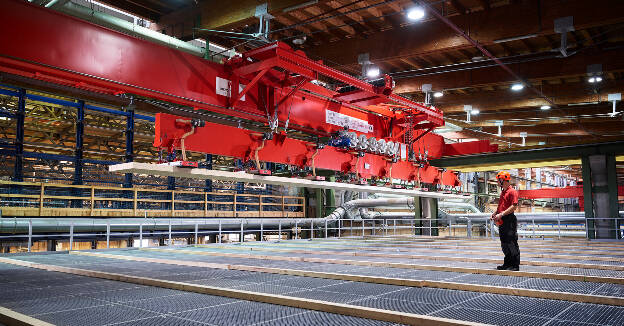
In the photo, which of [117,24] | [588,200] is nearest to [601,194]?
[588,200]

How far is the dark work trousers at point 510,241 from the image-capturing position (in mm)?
5820

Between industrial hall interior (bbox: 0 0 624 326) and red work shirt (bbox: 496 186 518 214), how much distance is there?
0.07 feet

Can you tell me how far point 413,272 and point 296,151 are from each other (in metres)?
2.72

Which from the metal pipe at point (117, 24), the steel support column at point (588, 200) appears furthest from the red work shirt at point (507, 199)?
the steel support column at point (588, 200)

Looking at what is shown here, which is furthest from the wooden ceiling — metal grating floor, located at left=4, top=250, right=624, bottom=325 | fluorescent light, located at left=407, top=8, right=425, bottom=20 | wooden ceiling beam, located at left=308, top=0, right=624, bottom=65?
metal grating floor, located at left=4, top=250, right=624, bottom=325

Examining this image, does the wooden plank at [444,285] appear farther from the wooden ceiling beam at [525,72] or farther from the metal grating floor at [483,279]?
the wooden ceiling beam at [525,72]

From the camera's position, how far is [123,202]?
48.2 ft

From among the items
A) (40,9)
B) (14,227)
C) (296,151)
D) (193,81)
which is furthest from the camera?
(14,227)

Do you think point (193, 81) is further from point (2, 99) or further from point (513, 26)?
point (2, 99)

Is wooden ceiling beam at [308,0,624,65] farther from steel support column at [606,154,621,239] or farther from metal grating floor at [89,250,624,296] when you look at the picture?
steel support column at [606,154,621,239]

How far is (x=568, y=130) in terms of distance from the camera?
1482 cm

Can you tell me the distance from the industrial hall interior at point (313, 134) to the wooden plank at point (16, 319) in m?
0.04

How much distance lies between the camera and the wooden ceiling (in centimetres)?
726

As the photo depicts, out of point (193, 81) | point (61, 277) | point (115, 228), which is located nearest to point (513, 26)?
point (193, 81)
